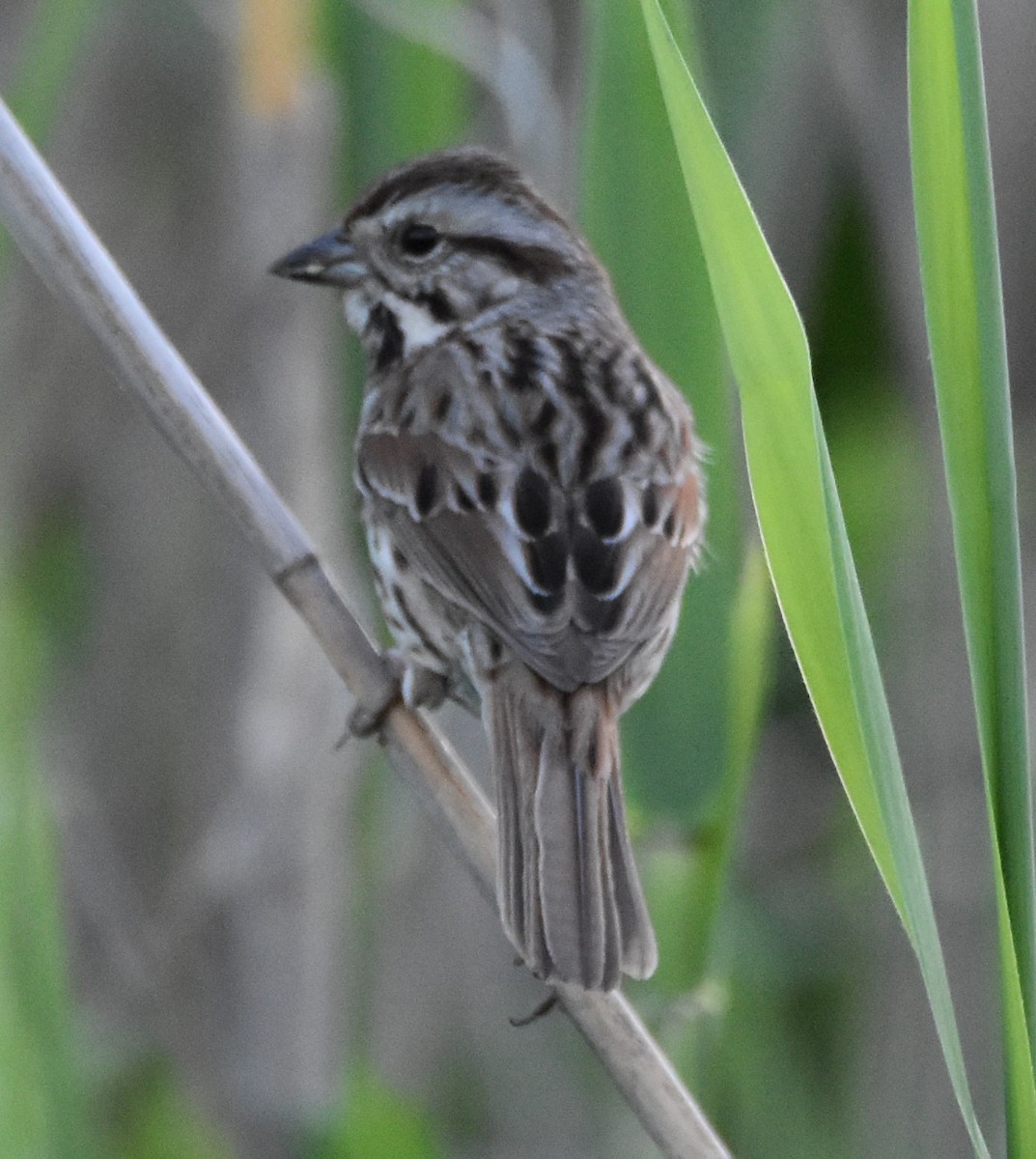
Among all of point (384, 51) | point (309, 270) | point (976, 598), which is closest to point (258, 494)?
point (309, 270)

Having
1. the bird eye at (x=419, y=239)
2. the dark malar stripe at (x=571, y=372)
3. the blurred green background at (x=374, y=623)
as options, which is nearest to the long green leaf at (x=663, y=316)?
the blurred green background at (x=374, y=623)

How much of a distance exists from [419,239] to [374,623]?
1.71ft

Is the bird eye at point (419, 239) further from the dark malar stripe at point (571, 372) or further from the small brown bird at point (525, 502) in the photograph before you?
the dark malar stripe at point (571, 372)

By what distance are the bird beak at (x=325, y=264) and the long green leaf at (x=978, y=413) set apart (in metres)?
1.10

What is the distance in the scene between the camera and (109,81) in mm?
3451

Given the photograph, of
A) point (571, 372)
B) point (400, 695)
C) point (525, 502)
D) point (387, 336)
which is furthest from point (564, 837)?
point (387, 336)

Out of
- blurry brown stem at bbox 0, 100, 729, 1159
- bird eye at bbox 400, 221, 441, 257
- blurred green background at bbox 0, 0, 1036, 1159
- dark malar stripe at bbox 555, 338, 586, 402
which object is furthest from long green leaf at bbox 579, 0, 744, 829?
bird eye at bbox 400, 221, 441, 257

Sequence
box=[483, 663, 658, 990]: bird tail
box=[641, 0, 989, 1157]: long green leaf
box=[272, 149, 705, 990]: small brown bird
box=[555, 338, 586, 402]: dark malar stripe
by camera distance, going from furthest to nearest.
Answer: box=[555, 338, 586, 402]: dark malar stripe
box=[272, 149, 705, 990]: small brown bird
box=[483, 663, 658, 990]: bird tail
box=[641, 0, 989, 1157]: long green leaf

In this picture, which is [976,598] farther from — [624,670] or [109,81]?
[109,81]

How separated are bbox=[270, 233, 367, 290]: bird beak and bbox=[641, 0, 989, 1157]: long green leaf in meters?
1.03

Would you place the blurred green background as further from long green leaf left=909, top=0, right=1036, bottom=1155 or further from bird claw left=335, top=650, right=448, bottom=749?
long green leaf left=909, top=0, right=1036, bottom=1155

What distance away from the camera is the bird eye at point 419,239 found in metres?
2.22

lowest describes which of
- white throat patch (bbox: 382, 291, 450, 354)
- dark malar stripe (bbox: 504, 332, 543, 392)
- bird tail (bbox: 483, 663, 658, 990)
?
bird tail (bbox: 483, 663, 658, 990)

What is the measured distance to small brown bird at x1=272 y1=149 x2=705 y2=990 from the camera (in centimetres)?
168
